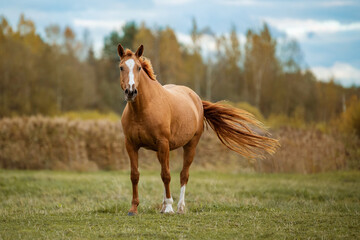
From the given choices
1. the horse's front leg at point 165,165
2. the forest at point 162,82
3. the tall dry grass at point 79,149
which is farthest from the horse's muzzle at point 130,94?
the tall dry grass at point 79,149

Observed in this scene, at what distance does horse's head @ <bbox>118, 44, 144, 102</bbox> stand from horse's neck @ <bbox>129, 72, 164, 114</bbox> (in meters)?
0.20

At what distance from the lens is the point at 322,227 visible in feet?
20.7

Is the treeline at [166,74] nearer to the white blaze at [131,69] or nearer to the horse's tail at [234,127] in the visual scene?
the horse's tail at [234,127]

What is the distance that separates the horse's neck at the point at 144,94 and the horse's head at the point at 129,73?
202 mm

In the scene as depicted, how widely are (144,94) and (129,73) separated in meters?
0.68

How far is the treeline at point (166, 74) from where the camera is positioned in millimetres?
34781

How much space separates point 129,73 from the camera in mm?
6734

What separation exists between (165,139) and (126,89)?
1258mm

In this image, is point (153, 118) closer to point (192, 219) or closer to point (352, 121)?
point (192, 219)

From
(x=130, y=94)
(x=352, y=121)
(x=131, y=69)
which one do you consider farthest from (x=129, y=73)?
(x=352, y=121)

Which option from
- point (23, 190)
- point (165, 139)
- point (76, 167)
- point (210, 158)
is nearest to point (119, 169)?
point (76, 167)

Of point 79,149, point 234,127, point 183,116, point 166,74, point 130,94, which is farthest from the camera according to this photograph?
point 166,74

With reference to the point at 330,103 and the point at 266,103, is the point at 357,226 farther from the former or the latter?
the point at 266,103

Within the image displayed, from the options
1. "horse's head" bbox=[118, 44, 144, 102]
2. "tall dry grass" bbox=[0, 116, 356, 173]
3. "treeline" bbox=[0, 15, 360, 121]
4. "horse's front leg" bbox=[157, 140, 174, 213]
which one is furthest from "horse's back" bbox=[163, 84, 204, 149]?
"treeline" bbox=[0, 15, 360, 121]
